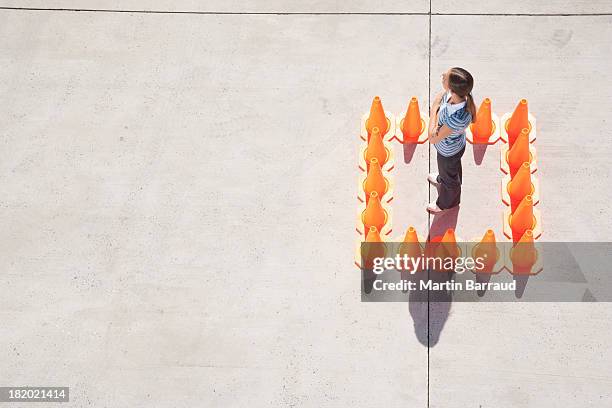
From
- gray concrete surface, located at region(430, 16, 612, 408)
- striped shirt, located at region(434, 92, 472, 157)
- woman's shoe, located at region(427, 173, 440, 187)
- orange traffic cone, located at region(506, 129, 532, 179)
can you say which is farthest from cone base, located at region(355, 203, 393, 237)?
orange traffic cone, located at region(506, 129, 532, 179)

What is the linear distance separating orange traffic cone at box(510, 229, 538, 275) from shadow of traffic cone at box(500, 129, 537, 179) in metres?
0.63

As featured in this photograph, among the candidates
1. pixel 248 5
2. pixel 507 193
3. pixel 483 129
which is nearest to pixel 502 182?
pixel 507 193

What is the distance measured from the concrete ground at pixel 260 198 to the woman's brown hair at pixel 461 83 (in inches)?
55.9

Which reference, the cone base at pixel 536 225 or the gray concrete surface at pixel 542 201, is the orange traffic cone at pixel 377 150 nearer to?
the gray concrete surface at pixel 542 201

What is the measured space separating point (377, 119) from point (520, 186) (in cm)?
134

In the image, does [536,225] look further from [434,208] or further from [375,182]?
[375,182]

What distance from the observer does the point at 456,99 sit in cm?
433

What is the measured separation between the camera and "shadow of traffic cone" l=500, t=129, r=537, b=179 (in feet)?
17.4

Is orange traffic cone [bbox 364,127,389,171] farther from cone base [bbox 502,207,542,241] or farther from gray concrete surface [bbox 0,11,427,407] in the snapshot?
cone base [bbox 502,207,542,241]

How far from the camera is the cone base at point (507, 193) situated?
5465mm

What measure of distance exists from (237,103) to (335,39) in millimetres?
1145

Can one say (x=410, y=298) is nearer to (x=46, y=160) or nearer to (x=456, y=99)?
(x=456, y=99)

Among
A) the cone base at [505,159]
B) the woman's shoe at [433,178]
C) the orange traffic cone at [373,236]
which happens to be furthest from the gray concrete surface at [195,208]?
the cone base at [505,159]

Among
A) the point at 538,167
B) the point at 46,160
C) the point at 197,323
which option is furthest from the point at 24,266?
the point at 538,167
